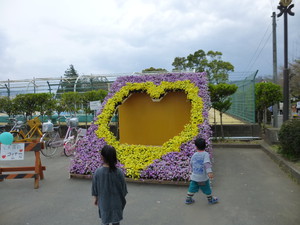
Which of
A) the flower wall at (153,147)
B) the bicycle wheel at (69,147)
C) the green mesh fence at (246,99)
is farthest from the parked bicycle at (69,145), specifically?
the green mesh fence at (246,99)

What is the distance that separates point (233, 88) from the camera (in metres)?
9.30

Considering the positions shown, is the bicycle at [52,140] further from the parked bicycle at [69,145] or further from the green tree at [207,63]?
the green tree at [207,63]

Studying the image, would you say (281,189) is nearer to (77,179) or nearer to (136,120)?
(77,179)

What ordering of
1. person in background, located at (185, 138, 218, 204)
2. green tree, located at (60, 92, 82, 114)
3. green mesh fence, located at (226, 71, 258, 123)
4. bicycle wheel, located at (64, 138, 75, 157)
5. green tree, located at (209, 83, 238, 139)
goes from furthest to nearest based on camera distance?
green tree, located at (60, 92, 82, 114)
green mesh fence, located at (226, 71, 258, 123)
green tree, located at (209, 83, 238, 139)
bicycle wheel, located at (64, 138, 75, 157)
person in background, located at (185, 138, 218, 204)

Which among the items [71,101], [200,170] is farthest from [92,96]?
[200,170]

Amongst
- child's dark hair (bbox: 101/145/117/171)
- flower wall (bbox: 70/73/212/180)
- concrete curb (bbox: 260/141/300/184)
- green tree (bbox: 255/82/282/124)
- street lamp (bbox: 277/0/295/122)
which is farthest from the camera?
green tree (bbox: 255/82/282/124)

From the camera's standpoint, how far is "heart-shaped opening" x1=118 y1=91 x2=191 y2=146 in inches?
335

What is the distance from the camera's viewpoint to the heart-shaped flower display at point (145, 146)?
5.77 metres

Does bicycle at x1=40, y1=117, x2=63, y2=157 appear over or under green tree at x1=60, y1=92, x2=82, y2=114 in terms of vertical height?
under

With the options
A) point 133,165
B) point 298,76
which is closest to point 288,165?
point 133,165

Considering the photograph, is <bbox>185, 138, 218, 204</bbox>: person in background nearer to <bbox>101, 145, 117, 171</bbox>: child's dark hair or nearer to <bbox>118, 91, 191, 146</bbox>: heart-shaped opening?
<bbox>101, 145, 117, 171</bbox>: child's dark hair

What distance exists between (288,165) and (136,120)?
4.93 m

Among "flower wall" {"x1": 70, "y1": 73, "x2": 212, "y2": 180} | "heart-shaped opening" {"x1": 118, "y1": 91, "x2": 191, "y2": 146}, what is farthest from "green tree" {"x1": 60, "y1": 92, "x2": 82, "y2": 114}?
"flower wall" {"x1": 70, "y1": 73, "x2": 212, "y2": 180}

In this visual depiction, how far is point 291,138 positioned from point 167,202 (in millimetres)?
3648
